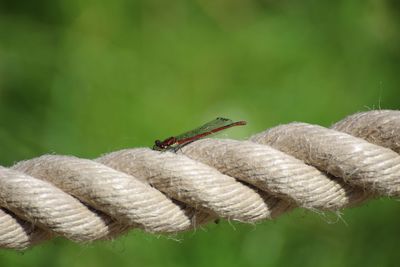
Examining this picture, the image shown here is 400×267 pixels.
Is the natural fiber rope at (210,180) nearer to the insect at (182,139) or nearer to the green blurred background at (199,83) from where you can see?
the insect at (182,139)

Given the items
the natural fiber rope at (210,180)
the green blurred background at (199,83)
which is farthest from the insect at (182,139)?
the green blurred background at (199,83)

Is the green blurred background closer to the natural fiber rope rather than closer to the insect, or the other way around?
the insect

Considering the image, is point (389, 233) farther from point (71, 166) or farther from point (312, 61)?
point (71, 166)

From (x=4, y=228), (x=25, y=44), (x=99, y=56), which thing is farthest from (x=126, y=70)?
(x=4, y=228)

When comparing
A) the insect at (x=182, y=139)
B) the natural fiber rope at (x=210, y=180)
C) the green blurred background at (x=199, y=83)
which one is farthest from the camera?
the green blurred background at (x=199, y=83)

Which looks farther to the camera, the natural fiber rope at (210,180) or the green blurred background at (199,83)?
the green blurred background at (199,83)

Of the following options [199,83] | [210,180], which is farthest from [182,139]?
[199,83]
